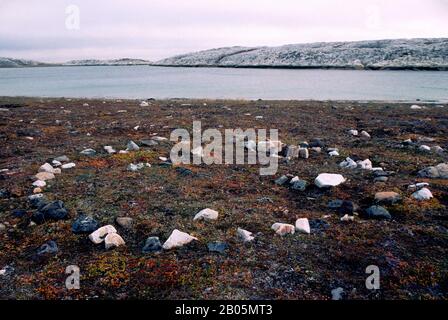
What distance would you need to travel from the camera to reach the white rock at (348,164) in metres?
9.51

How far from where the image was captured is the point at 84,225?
604 cm

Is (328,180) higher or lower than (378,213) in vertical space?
higher

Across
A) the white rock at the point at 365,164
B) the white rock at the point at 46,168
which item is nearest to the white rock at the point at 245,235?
the white rock at the point at 365,164

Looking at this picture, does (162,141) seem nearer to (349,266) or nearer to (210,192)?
(210,192)

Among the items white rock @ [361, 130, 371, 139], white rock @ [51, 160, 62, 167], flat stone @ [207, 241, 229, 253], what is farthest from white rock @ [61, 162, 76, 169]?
white rock @ [361, 130, 371, 139]

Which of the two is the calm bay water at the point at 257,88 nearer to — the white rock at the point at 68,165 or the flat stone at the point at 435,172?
the flat stone at the point at 435,172

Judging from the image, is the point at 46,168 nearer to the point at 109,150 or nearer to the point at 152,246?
the point at 109,150

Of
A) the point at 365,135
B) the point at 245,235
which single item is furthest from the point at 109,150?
the point at 365,135

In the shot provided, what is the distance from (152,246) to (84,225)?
4.39 ft

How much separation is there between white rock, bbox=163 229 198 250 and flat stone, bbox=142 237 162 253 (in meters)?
0.09

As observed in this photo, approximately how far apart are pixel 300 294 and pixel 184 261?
1.59 meters

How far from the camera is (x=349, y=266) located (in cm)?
499

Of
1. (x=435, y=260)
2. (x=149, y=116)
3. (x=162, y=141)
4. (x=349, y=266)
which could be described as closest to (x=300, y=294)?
(x=349, y=266)

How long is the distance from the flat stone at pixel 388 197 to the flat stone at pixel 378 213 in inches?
22.7
